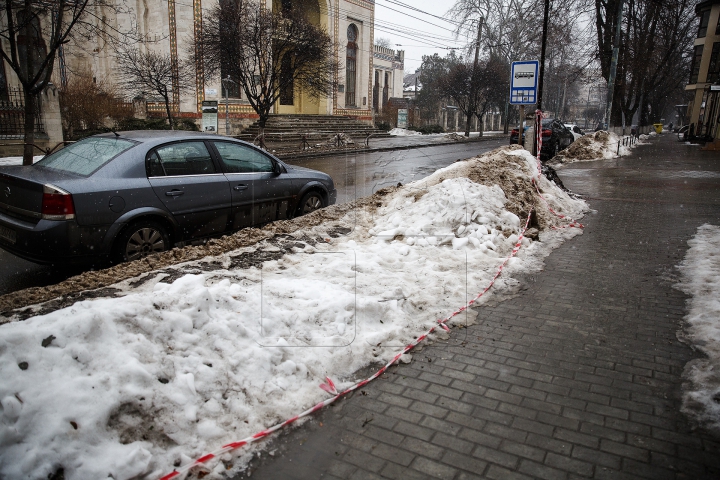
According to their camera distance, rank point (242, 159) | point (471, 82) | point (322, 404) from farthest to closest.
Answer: point (471, 82), point (242, 159), point (322, 404)

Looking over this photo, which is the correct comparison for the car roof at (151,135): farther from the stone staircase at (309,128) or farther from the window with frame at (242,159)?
the stone staircase at (309,128)

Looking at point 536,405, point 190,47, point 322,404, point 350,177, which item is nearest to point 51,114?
point 190,47

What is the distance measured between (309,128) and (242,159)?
1054 inches

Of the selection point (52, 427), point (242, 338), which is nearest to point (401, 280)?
point (242, 338)

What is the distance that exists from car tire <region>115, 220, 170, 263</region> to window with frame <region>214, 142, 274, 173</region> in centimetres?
131

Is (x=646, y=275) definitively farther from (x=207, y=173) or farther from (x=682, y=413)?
(x=207, y=173)

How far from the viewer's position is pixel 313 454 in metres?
2.82

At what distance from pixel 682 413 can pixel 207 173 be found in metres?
5.52

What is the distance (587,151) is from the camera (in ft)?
70.0

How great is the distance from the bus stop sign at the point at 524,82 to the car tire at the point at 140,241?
1175cm

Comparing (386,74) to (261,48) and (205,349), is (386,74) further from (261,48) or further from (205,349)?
(205,349)

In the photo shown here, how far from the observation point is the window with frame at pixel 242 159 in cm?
673

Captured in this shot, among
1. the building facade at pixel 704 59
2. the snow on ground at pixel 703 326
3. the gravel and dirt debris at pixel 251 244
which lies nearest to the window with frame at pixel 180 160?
the gravel and dirt debris at pixel 251 244

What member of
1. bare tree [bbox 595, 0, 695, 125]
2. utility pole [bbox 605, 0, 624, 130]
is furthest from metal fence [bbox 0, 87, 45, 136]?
bare tree [bbox 595, 0, 695, 125]
